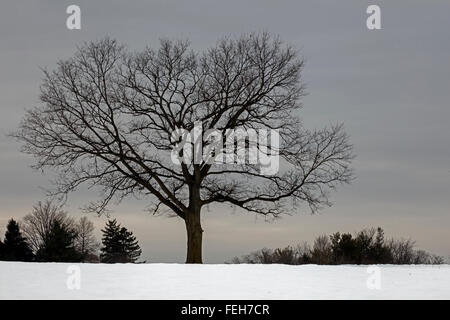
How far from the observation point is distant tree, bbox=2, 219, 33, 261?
6146 centimetres

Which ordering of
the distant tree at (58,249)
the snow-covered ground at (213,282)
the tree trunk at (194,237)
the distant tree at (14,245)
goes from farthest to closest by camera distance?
the distant tree at (14,245)
the distant tree at (58,249)
the tree trunk at (194,237)
the snow-covered ground at (213,282)

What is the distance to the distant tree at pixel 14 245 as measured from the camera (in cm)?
6146

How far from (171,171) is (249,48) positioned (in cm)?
626

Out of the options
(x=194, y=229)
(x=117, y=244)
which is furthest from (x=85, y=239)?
(x=194, y=229)

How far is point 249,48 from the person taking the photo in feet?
101

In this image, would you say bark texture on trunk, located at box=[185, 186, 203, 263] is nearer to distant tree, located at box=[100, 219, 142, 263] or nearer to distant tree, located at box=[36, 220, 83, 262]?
distant tree, located at box=[36, 220, 83, 262]

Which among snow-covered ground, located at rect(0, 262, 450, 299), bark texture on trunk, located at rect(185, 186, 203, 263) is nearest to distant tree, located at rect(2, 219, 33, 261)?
bark texture on trunk, located at rect(185, 186, 203, 263)

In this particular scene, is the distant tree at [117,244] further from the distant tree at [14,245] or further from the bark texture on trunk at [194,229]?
the bark texture on trunk at [194,229]

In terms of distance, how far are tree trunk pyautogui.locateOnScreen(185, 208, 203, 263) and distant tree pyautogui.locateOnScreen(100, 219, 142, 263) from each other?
46.7 metres

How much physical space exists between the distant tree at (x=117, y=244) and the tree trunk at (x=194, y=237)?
46.7 meters

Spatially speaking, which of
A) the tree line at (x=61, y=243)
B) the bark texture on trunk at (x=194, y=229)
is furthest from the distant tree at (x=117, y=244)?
the bark texture on trunk at (x=194, y=229)

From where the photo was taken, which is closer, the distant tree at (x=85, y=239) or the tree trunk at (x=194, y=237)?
the tree trunk at (x=194, y=237)

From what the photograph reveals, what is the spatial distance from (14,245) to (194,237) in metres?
37.5
